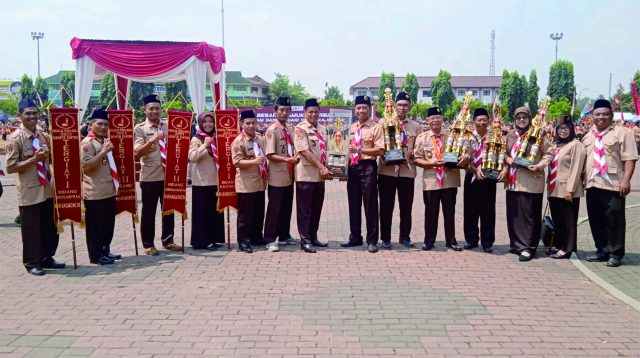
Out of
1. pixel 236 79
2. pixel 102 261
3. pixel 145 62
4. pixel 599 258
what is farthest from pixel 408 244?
pixel 236 79

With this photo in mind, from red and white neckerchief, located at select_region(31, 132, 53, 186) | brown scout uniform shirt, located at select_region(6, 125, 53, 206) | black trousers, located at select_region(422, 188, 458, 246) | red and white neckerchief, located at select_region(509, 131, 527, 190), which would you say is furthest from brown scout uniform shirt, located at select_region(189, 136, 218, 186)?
red and white neckerchief, located at select_region(509, 131, 527, 190)

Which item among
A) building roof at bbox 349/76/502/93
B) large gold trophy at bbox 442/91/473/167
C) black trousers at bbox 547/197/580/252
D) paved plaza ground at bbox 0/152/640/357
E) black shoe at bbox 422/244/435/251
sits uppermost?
building roof at bbox 349/76/502/93

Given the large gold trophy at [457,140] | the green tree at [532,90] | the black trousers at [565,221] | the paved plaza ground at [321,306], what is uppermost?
the green tree at [532,90]

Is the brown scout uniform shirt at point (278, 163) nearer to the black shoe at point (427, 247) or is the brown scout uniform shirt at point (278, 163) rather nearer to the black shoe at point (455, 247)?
the black shoe at point (427, 247)

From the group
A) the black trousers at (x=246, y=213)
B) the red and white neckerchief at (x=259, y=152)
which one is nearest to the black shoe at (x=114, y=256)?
the black trousers at (x=246, y=213)

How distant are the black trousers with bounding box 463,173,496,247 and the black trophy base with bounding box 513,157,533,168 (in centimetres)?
51

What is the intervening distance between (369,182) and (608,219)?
310 centimetres

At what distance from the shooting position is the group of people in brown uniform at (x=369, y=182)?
6441 mm

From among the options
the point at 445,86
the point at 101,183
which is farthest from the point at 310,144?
the point at 445,86

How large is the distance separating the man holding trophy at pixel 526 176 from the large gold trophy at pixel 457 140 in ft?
1.96

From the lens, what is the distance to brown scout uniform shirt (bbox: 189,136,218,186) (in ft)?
23.2

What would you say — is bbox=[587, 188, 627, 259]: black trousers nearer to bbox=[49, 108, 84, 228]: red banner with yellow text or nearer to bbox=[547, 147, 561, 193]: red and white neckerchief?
bbox=[547, 147, 561, 193]: red and white neckerchief

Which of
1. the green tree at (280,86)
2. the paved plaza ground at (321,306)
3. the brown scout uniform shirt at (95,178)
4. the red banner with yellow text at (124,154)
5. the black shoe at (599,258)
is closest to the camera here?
the paved plaza ground at (321,306)

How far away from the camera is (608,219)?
21.4 feet
